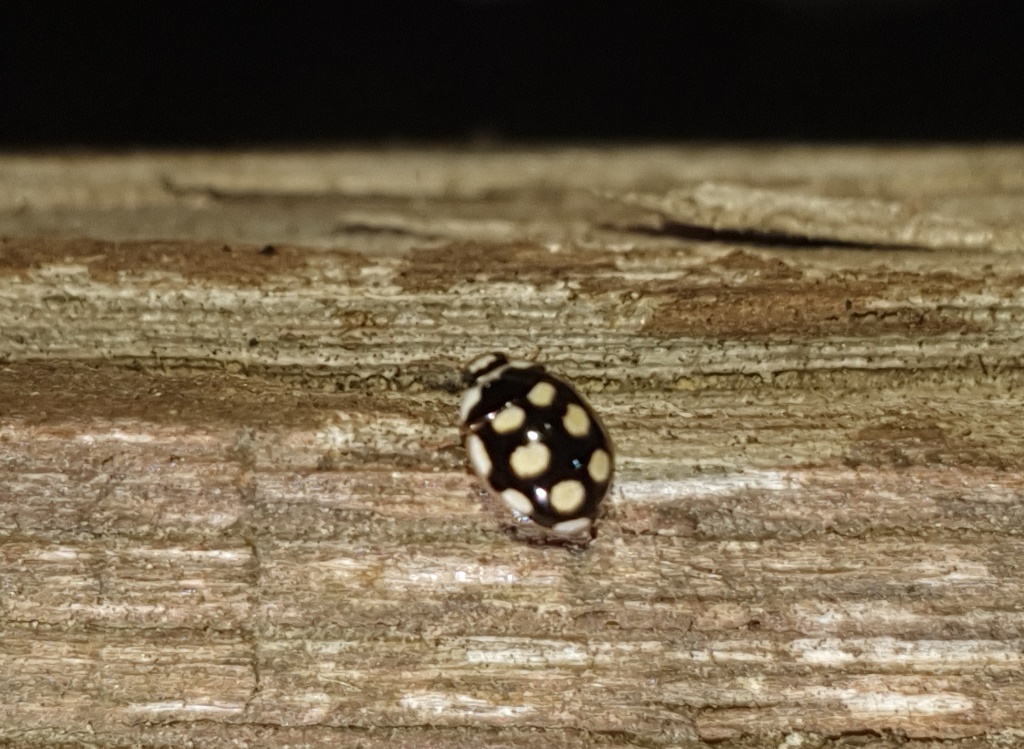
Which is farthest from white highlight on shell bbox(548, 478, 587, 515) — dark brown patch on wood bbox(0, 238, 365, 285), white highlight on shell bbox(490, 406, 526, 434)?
dark brown patch on wood bbox(0, 238, 365, 285)

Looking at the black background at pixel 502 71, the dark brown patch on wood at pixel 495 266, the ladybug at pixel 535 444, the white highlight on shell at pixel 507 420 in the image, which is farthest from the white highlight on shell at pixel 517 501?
the black background at pixel 502 71

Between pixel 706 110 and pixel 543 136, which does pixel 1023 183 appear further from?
pixel 543 136

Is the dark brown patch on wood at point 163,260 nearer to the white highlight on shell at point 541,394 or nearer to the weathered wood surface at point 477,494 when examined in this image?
the weathered wood surface at point 477,494

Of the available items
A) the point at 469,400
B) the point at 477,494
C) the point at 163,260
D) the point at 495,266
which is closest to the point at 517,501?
the point at 477,494

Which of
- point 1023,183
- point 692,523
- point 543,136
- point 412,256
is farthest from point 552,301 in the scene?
point 543,136

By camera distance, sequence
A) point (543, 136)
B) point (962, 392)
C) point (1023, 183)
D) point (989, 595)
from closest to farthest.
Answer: point (989, 595) → point (962, 392) → point (1023, 183) → point (543, 136)

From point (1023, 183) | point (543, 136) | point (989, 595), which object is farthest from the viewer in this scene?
Result: point (543, 136)

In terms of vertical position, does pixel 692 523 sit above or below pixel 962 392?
below
